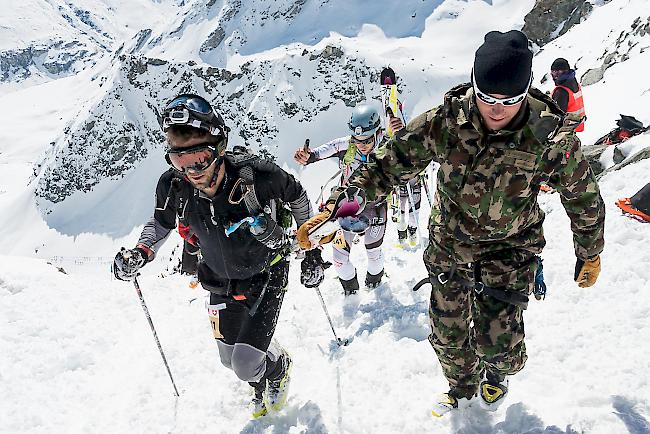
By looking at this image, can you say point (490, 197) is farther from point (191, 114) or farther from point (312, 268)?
point (191, 114)

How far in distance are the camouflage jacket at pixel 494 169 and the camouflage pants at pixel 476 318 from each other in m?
0.25

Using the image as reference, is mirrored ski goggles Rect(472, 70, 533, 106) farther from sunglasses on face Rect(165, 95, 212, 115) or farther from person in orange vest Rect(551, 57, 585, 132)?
person in orange vest Rect(551, 57, 585, 132)

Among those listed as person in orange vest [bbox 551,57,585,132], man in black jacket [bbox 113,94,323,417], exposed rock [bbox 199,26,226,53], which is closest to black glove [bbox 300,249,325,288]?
man in black jacket [bbox 113,94,323,417]

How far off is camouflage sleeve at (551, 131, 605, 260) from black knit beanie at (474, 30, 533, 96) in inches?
21.4

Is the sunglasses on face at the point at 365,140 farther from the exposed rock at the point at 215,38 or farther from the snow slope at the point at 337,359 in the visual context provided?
the exposed rock at the point at 215,38

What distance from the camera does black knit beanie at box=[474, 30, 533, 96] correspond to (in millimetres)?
3094

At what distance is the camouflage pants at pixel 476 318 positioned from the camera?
3.91 m

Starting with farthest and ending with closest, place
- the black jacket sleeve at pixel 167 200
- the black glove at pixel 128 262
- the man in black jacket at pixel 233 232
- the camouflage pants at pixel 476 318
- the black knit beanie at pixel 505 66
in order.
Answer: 1. the black glove at pixel 128 262
2. the black jacket sleeve at pixel 167 200
3. the man in black jacket at pixel 233 232
4. the camouflage pants at pixel 476 318
5. the black knit beanie at pixel 505 66

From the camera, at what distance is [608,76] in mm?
18594

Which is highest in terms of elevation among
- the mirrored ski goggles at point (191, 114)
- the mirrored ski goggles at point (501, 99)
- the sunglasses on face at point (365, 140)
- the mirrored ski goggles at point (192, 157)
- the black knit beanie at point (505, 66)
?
the black knit beanie at point (505, 66)

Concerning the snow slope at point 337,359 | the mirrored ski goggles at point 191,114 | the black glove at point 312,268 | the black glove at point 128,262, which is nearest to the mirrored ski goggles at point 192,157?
the mirrored ski goggles at point 191,114

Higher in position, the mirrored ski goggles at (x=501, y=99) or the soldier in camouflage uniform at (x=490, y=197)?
the mirrored ski goggles at (x=501, y=99)

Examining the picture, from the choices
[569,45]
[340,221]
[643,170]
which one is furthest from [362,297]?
[569,45]

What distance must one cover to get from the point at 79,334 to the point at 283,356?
386cm
